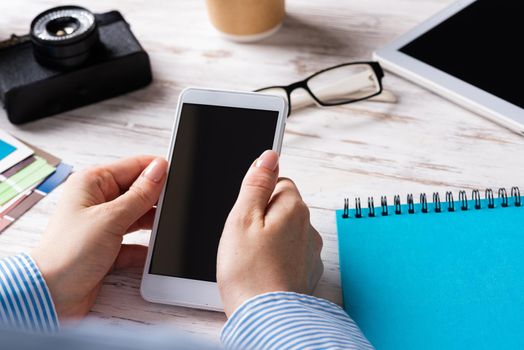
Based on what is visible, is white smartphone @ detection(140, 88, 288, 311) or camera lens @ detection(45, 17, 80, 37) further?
camera lens @ detection(45, 17, 80, 37)

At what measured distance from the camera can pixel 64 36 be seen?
92cm

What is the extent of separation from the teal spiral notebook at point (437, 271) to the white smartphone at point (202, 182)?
13 cm

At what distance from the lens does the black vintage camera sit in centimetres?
93

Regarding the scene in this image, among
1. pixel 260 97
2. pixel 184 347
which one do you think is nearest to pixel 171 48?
pixel 260 97

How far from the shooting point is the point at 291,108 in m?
0.95

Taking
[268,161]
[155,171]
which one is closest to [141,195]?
[155,171]

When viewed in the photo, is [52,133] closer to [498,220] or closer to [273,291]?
[273,291]

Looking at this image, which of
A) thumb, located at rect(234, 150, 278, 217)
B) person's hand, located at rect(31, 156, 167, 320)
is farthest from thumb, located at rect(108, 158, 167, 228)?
thumb, located at rect(234, 150, 278, 217)

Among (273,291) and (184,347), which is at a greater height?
(184,347)

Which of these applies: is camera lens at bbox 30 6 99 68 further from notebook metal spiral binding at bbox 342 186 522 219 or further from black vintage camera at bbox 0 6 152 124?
notebook metal spiral binding at bbox 342 186 522 219

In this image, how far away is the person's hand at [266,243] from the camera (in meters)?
0.67

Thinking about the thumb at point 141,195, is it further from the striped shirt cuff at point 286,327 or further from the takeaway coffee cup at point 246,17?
the takeaway coffee cup at point 246,17

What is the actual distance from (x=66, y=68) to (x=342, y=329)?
0.51 meters

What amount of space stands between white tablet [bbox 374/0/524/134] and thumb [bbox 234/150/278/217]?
32 cm
